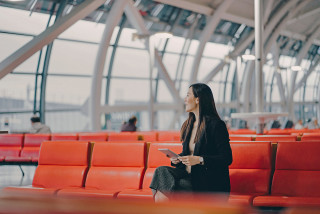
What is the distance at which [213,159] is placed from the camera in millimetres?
3896

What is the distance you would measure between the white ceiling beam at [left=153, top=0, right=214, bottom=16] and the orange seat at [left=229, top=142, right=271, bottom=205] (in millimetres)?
17651

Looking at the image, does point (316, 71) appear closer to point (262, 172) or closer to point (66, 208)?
point (262, 172)

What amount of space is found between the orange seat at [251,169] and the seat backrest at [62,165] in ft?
6.66

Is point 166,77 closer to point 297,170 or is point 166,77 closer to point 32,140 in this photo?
point 32,140

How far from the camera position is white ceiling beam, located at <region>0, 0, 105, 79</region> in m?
16.1

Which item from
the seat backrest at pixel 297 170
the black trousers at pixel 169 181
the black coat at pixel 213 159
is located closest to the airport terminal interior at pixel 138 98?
the seat backrest at pixel 297 170

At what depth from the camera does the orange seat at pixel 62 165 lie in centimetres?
546

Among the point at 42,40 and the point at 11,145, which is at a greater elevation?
the point at 42,40

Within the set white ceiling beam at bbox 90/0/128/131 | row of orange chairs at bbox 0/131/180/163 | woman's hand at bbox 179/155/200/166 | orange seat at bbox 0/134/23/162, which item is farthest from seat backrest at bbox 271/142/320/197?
white ceiling beam at bbox 90/0/128/131

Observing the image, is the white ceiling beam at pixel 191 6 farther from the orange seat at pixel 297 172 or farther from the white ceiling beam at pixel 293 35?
the orange seat at pixel 297 172

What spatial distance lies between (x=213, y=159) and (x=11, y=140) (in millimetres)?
8433

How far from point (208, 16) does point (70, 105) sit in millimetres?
11079

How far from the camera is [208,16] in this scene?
26.3 meters

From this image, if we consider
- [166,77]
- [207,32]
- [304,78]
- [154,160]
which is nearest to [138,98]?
[166,77]
